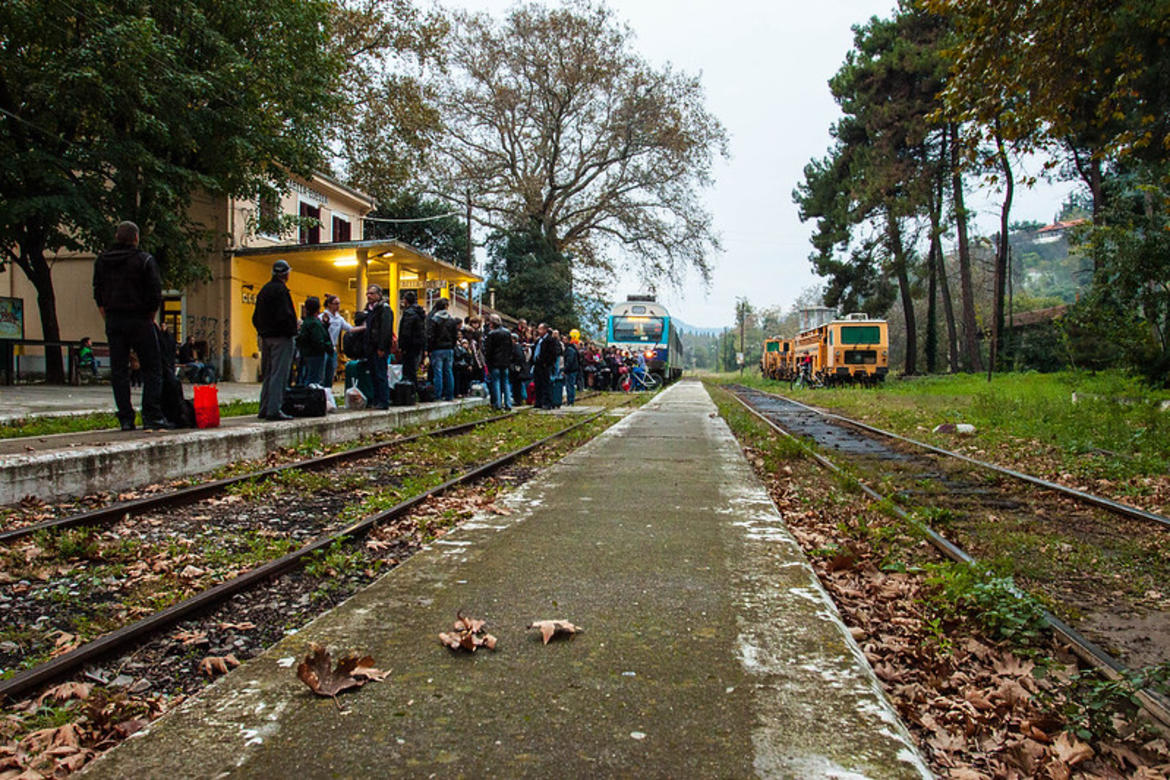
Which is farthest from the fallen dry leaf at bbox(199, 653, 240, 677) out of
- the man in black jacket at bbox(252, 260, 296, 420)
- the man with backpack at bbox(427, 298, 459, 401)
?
the man with backpack at bbox(427, 298, 459, 401)

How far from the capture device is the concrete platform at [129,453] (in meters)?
5.29

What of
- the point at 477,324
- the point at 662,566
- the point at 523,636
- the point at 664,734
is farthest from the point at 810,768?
the point at 477,324

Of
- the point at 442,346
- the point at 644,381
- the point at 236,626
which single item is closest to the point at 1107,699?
the point at 236,626

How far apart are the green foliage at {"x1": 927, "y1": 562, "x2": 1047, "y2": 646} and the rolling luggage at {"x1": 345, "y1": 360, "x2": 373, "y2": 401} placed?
31.5 feet

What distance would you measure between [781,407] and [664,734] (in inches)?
741

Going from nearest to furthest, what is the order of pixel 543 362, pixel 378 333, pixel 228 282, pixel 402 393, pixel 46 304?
pixel 378 333
pixel 402 393
pixel 543 362
pixel 46 304
pixel 228 282

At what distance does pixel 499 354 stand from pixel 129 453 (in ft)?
28.0

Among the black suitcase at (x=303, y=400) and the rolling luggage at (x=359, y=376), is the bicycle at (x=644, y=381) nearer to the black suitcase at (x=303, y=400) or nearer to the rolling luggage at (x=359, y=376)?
the rolling luggage at (x=359, y=376)

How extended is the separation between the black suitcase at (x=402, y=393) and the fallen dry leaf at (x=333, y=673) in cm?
1013

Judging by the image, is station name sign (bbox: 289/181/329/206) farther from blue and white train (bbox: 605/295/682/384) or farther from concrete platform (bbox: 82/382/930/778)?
concrete platform (bbox: 82/382/930/778)

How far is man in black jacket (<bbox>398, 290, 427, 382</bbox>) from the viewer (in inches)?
480

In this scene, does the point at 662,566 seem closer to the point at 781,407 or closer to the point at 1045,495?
the point at 1045,495

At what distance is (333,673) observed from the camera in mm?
2312

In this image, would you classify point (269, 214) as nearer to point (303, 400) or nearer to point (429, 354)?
point (429, 354)
